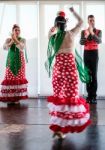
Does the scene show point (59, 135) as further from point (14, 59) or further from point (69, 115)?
point (14, 59)

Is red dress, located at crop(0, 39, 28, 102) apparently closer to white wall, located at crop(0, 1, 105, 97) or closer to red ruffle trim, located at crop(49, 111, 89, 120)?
white wall, located at crop(0, 1, 105, 97)

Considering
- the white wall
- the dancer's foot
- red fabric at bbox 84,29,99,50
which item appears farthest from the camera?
the white wall

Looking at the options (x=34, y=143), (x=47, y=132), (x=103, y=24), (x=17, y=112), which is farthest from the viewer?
(x=103, y=24)

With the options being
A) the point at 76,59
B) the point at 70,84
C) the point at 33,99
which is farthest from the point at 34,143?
the point at 33,99

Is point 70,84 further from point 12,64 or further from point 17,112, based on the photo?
point 12,64

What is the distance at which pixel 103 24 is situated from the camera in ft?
25.3

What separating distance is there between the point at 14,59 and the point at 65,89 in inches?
103

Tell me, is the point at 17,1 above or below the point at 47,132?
above

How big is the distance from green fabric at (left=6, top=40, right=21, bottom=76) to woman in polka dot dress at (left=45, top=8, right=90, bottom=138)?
8.05 feet

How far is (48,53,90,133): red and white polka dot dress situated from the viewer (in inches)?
177

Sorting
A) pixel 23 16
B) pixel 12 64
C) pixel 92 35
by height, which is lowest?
pixel 12 64

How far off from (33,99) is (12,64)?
3.69ft

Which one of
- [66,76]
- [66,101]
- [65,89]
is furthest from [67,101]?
[66,76]

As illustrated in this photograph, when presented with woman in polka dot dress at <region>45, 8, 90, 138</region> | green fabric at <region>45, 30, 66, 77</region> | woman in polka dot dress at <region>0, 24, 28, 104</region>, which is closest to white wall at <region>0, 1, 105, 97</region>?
woman in polka dot dress at <region>0, 24, 28, 104</region>
